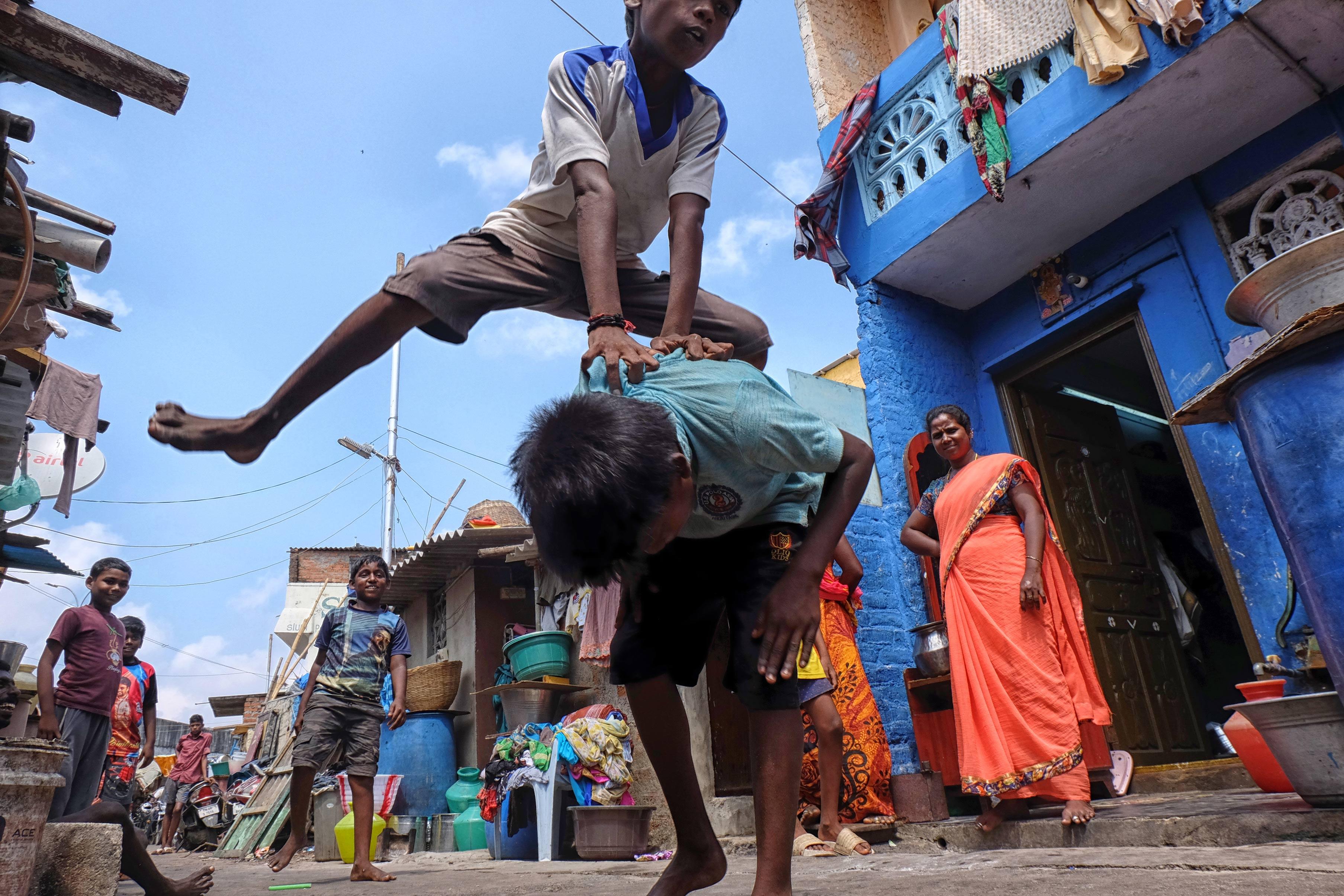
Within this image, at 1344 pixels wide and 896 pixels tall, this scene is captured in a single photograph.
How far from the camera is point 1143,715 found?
17.6ft

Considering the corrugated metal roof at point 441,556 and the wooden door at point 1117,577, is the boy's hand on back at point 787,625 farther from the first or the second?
the corrugated metal roof at point 441,556

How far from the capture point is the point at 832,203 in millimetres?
6469

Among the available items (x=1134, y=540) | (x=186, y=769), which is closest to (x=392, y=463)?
(x=186, y=769)

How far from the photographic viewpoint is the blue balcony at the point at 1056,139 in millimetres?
4445

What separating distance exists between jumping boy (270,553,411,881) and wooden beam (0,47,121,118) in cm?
332

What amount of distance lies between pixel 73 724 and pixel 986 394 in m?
6.27

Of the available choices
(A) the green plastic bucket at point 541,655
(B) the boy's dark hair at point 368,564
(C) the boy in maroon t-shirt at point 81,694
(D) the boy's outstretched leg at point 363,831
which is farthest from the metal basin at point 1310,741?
(C) the boy in maroon t-shirt at point 81,694

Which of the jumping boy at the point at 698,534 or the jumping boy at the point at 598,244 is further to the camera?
the jumping boy at the point at 598,244

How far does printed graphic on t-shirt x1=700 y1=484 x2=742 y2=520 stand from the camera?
6.17 ft

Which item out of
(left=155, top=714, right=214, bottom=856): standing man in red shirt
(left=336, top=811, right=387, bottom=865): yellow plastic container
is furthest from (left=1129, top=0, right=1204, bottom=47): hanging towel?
(left=155, top=714, right=214, bottom=856): standing man in red shirt

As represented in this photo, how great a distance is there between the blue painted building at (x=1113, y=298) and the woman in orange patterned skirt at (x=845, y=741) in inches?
36.4

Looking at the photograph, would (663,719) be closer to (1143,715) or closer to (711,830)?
(711,830)

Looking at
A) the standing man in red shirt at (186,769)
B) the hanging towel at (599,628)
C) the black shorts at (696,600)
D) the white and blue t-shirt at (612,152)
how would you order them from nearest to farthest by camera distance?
the black shorts at (696,600) → the white and blue t-shirt at (612,152) → the hanging towel at (599,628) → the standing man in red shirt at (186,769)

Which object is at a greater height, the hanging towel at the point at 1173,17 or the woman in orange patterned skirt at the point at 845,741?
the hanging towel at the point at 1173,17
